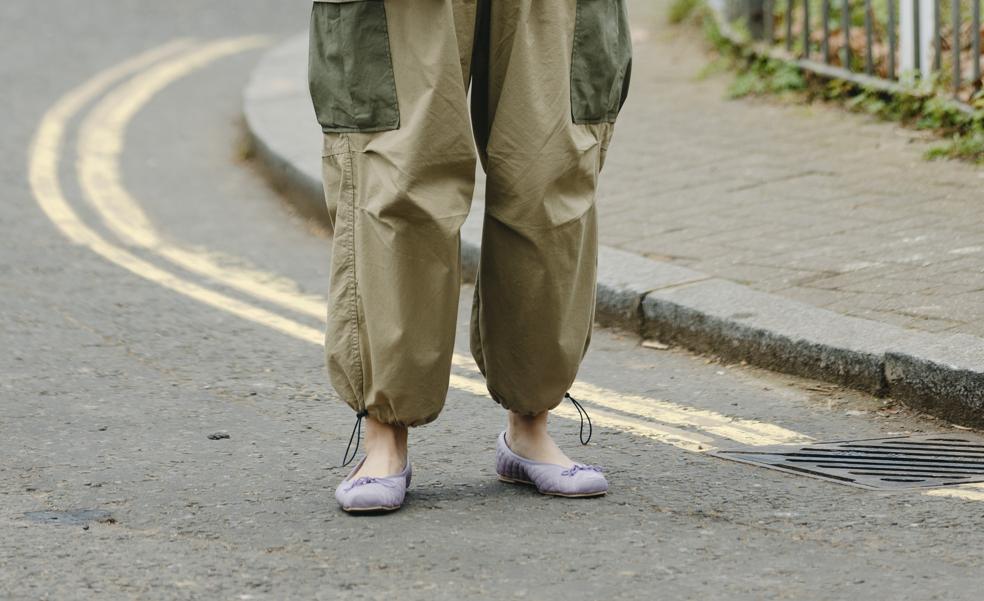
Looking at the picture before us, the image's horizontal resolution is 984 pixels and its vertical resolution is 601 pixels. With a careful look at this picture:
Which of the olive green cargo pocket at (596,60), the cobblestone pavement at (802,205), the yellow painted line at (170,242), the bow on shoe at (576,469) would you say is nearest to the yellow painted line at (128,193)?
the yellow painted line at (170,242)

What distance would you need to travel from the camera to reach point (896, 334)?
13.8 feet

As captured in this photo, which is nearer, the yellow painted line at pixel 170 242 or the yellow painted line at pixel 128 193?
the yellow painted line at pixel 170 242

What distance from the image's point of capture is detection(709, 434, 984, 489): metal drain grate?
3.41 m

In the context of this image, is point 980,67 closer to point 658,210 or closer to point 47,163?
point 658,210

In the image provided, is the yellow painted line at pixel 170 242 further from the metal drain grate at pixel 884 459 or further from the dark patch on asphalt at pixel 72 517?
the dark patch on asphalt at pixel 72 517

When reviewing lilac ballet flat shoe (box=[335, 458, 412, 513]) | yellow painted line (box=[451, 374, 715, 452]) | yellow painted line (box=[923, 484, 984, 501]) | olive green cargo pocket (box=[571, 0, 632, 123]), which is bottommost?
yellow painted line (box=[451, 374, 715, 452])

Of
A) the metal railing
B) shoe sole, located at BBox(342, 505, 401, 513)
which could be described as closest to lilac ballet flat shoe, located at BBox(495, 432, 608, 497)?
shoe sole, located at BBox(342, 505, 401, 513)

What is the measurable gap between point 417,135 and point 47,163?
16.7ft

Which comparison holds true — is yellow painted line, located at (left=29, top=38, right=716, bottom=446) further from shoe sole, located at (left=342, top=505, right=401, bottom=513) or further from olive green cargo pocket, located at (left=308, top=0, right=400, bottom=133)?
olive green cargo pocket, located at (left=308, top=0, right=400, bottom=133)

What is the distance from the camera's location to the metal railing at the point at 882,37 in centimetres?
689

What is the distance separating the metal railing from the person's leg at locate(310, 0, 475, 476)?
4.24 meters

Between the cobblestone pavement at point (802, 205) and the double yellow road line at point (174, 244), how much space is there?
83 centimetres

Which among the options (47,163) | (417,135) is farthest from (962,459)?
(47,163)

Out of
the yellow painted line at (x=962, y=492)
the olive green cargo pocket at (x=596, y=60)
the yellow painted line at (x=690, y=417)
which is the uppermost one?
the olive green cargo pocket at (x=596, y=60)
